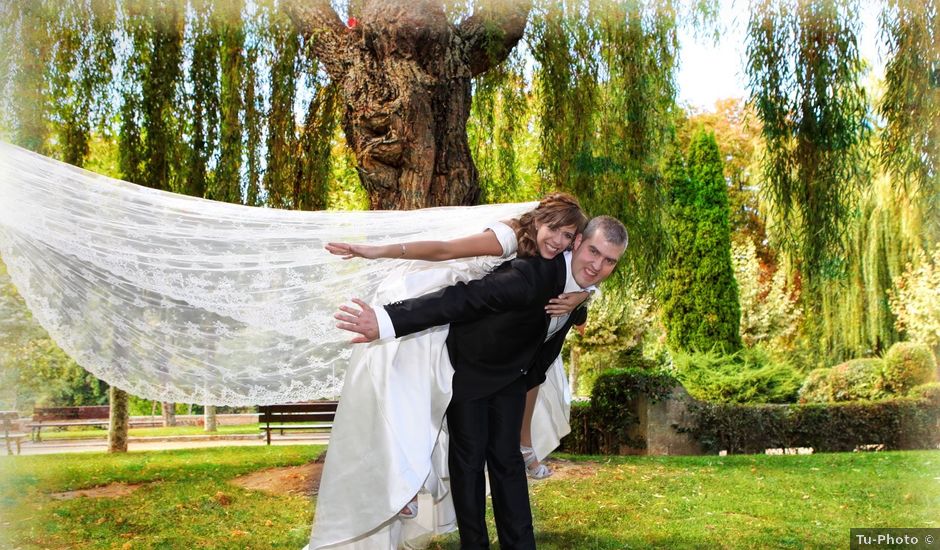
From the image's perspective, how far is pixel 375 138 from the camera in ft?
18.8

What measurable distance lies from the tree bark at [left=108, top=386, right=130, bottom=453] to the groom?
328 inches

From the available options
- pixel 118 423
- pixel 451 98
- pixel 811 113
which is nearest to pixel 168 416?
pixel 118 423

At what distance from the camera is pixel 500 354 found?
3.52 m

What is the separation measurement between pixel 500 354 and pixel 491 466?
0.52 metres

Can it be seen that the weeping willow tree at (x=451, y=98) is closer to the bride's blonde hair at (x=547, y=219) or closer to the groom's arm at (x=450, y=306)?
the bride's blonde hair at (x=547, y=219)

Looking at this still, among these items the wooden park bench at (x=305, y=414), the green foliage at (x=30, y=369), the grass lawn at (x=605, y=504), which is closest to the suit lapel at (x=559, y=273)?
the grass lawn at (x=605, y=504)

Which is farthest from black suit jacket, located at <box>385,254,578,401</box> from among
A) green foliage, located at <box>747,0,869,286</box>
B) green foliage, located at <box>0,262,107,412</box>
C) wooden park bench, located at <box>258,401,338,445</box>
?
wooden park bench, located at <box>258,401,338,445</box>

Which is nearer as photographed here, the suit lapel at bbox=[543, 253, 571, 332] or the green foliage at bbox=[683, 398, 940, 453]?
the suit lapel at bbox=[543, 253, 571, 332]

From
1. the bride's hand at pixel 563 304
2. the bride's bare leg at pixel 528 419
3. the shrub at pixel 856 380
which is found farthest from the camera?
the shrub at pixel 856 380

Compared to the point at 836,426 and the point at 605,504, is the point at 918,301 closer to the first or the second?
the point at 836,426

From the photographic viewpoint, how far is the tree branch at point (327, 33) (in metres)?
6.16

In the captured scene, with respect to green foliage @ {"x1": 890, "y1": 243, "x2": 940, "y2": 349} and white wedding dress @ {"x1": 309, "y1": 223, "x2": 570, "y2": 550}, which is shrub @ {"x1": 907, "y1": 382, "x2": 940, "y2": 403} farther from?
white wedding dress @ {"x1": 309, "y1": 223, "x2": 570, "y2": 550}

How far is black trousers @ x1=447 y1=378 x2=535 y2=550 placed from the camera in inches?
139

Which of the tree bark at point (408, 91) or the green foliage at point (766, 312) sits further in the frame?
the green foliage at point (766, 312)
